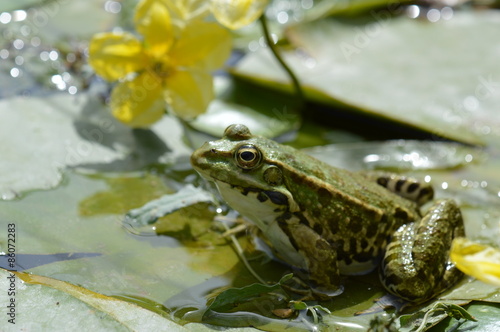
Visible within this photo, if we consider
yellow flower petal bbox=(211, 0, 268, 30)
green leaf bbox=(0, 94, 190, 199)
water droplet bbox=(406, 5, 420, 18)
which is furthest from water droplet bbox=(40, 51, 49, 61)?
water droplet bbox=(406, 5, 420, 18)

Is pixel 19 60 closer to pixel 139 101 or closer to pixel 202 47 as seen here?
pixel 139 101

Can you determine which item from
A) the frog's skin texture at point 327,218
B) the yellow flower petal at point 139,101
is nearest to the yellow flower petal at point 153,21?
the yellow flower petal at point 139,101

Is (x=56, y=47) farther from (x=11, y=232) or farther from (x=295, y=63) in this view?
(x=11, y=232)

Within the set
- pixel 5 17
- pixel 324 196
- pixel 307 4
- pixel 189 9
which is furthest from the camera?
pixel 307 4

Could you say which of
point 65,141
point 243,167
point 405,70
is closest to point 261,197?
point 243,167

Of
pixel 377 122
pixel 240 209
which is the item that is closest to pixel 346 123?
pixel 377 122

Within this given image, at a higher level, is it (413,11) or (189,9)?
(189,9)
